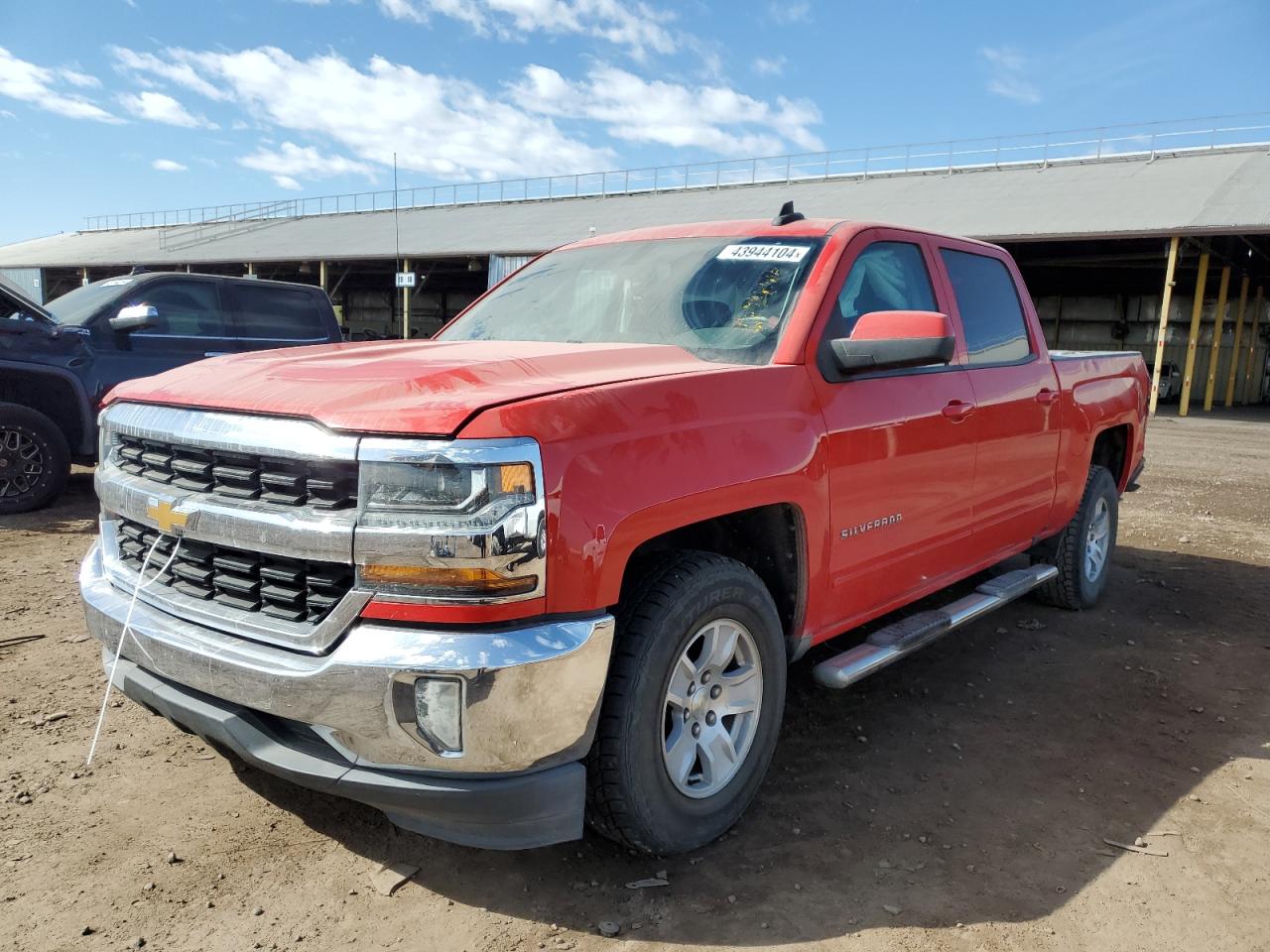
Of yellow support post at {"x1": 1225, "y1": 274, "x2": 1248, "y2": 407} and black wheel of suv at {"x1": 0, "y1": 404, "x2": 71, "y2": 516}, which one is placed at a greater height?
yellow support post at {"x1": 1225, "y1": 274, "x2": 1248, "y2": 407}

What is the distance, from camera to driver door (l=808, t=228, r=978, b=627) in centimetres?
302

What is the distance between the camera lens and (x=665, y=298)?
3365mm

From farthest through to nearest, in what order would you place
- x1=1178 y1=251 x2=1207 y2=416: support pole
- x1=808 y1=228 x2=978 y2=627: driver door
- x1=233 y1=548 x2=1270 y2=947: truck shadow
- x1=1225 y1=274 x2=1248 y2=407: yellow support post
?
x1=1225 y1=274 x2=1248 y2=407: yellow support post < x1=1178 y1=251 x2=1207 y2=416: support pole < x1=808 y1=228 x2=978 y2=627: driver door < x1=233 y1=548 x2=1270 y2=947: truck shadow

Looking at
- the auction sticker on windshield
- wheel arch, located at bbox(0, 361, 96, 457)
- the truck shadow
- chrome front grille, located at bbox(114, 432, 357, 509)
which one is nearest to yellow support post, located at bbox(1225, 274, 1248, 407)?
the truck shadow

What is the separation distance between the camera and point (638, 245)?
3.75 m

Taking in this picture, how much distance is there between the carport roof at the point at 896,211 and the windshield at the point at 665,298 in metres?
12.1

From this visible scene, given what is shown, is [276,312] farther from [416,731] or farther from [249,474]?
[416,731]

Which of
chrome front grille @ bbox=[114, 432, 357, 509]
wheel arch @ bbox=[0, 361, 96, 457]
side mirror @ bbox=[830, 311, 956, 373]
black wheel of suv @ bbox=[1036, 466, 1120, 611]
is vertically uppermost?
side mirror @ bbox=[830, 311, 956, 373]

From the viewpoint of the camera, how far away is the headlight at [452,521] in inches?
79.9

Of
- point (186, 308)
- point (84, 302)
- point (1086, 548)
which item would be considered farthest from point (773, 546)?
point (84, 302)

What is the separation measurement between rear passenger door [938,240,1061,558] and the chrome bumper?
91.7 inches

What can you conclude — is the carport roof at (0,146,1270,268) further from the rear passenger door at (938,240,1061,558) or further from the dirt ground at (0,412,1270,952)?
the dirt ground at (0,412,1270,952)

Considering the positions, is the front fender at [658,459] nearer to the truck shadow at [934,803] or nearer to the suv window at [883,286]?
the suv window at [883,286]

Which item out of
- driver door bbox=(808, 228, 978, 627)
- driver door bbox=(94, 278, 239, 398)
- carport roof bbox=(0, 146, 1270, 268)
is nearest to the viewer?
driver door bbox=(808, 228, 978, 627)
